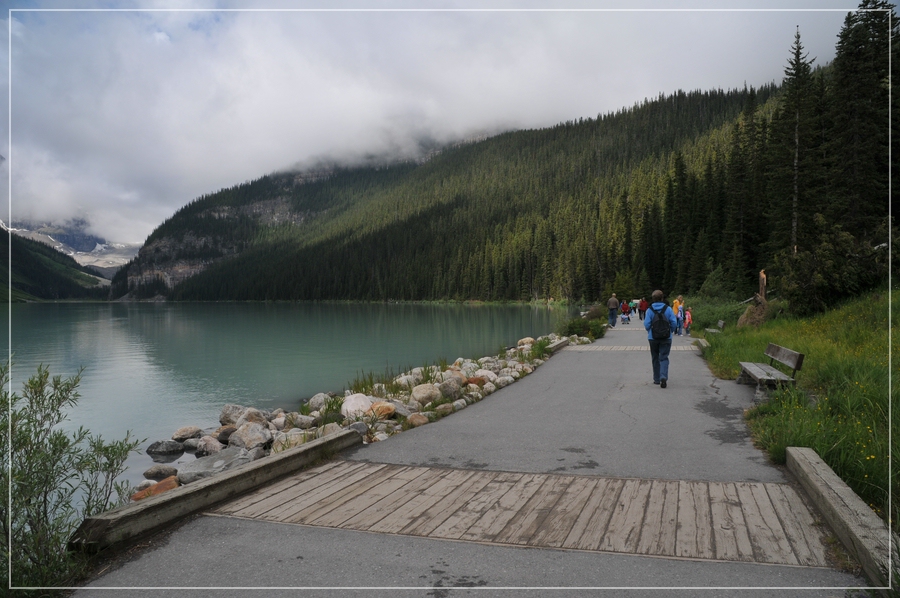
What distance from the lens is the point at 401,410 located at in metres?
9.84

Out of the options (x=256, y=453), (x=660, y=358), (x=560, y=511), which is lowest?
(x=256, y=453)

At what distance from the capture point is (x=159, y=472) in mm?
10156

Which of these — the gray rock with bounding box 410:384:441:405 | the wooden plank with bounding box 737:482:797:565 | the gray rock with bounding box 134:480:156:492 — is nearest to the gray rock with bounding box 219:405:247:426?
the gray rock with bounding box 134:480:156:492

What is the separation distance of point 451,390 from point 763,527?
7.21 meters

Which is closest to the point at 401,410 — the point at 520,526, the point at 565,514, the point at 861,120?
the point at 565,514

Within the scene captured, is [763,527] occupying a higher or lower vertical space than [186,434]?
higher

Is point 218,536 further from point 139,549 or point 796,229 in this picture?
point 796,229

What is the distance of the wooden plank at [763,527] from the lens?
12.7 ft

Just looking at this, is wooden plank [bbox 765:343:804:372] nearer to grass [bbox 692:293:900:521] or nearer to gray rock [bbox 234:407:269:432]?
A: grass [bbox 692:293:900:521]

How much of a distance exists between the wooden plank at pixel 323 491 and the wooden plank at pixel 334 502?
6cm

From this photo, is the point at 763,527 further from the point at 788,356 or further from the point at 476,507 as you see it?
the point at 788,356

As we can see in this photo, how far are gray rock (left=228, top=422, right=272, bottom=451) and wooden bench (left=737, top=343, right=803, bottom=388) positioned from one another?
942 cm

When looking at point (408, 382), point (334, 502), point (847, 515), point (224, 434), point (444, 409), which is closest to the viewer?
point (847, 515)

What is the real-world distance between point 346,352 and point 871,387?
27.7 meters
